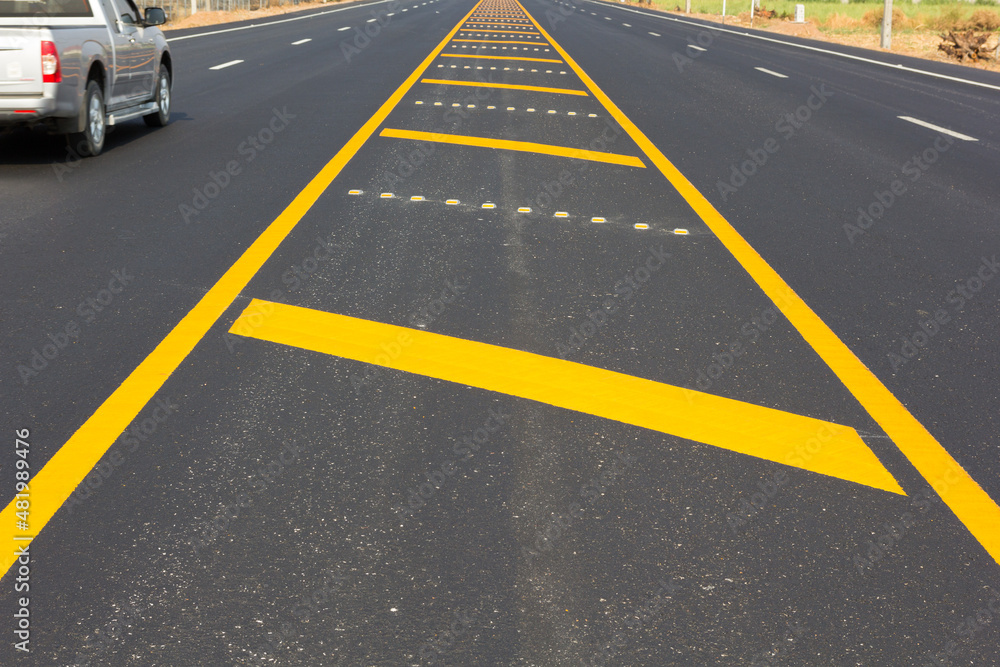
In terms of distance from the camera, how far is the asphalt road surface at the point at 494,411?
3.29 m

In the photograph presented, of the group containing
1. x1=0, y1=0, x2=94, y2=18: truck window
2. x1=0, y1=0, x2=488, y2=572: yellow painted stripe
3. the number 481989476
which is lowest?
x1=0, y1=0, x2=488, y2=572: yellow painted stripe

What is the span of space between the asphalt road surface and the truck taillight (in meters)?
0.86

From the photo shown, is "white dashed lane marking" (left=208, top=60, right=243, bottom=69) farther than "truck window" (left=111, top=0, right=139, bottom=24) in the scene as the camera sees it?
Yes

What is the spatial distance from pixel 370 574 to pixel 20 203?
251 inches

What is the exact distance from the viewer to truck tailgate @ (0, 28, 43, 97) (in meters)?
9.60

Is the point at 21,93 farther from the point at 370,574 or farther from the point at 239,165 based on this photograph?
the point at 370,574

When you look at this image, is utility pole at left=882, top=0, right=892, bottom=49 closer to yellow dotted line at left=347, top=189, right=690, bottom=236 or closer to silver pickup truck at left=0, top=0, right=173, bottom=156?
silver pickup truck at left=0, top=0, right=173, bottom=156

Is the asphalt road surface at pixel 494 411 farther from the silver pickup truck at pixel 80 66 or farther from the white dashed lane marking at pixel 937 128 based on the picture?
the white dashed lane marking at pixel 937 128

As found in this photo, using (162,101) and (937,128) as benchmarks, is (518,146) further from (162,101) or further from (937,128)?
(937,128)

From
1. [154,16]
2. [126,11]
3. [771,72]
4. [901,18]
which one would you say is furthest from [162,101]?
[901,18]

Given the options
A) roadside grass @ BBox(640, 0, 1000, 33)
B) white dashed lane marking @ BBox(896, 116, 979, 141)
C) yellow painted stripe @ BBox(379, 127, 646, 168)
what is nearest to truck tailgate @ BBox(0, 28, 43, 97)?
yellow painted stripe @ BBox(379, 127, 646, 168)

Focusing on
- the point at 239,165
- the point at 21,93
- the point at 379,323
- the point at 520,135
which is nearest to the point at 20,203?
the point at 21,93

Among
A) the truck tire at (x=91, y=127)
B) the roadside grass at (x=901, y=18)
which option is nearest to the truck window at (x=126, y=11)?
the truck tire at (x=91, y=127)

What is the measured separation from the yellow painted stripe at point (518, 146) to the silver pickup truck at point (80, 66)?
2.71m
